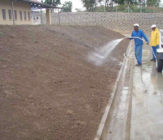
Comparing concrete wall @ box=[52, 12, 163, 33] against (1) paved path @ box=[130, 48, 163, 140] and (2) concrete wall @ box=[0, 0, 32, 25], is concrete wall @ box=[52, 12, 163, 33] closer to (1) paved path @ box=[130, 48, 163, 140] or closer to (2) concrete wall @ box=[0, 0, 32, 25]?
(2) concrete wall @ box=[0, 0, 32, 25]

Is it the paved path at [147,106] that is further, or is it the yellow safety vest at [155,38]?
the yellow safety vest at [155,38]

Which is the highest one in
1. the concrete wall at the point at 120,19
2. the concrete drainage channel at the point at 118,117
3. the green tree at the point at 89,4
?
the green tree at the point at 89,4

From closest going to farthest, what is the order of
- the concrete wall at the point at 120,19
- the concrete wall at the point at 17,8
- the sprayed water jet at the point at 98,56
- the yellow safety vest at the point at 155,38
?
the sprayed water jet at the point at 98,56 < the yellow safety vest at the point at 155,38 < the concrete wall at the point at 17,8 < the concrete wall at the point at 120,19

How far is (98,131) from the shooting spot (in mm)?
4039

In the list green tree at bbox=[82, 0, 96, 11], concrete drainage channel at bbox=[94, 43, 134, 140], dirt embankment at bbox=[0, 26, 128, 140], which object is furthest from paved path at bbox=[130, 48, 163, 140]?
green tree at bbox=[82, 0, 96, 11]

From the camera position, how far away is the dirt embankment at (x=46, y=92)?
3754 millimetres

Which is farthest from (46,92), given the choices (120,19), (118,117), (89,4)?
(89,4)

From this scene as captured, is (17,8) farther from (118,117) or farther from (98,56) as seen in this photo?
(118,117)

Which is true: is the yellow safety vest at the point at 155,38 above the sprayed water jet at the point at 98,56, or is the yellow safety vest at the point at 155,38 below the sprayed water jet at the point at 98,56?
above

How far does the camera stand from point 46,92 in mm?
4902

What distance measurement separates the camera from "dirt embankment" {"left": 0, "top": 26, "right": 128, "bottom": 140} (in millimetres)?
3754

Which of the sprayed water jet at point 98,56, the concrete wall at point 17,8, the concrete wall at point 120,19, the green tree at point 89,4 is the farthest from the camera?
the green tree at point 89,4

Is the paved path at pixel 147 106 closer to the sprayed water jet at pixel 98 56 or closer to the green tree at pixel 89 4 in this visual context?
the sprayed water jet at pixel 98 56

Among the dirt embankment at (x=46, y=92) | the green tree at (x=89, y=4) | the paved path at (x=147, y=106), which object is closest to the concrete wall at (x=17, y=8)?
the dirt embankment at (x=46, y=92)
